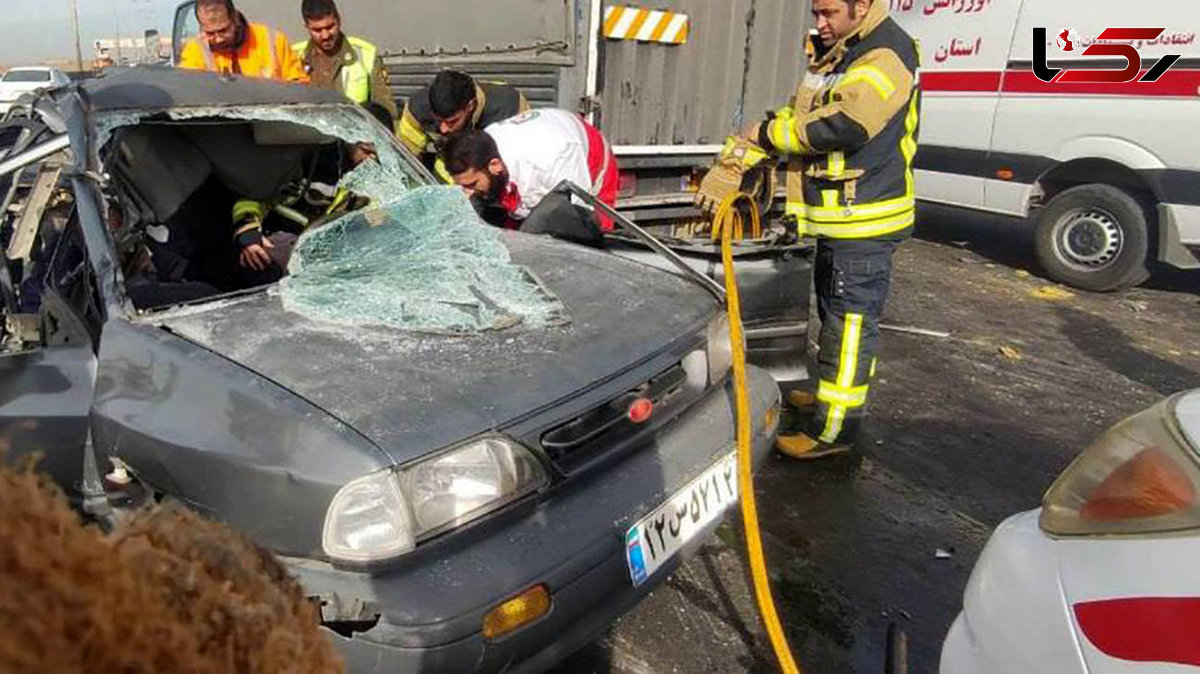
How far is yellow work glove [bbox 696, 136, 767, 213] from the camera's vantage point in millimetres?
3461

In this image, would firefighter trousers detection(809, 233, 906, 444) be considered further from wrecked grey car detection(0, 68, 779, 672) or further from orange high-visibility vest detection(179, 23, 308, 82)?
orange high-visibility vest detection(179, 23, 308, 82)

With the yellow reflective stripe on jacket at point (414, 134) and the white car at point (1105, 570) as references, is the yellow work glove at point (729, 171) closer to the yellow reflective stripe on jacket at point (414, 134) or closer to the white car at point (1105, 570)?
the yellow reflective stripe on jacket at point (414, 134)

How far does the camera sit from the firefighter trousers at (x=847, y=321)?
3307mm

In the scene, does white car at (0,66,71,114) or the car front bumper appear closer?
the car front bumper

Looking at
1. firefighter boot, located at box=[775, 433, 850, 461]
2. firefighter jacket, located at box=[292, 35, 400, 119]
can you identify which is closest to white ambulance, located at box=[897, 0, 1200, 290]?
firefighter boot, located at box=[775, 433, 850, 461]

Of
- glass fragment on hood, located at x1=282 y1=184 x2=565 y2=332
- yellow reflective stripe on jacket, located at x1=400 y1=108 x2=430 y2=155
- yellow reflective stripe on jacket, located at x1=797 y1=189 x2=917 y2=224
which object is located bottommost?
glass fragment on hood, located at x1=282 y1=184 x2=565 y2=332

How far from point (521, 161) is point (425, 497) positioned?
2323mm

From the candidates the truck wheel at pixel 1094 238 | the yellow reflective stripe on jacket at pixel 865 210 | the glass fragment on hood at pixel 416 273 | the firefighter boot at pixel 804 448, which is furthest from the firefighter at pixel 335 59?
the truck wheel at pixel 1094 238

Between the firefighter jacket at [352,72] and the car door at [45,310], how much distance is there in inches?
69.8

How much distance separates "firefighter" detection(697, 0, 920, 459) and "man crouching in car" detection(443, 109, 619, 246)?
2.01ft

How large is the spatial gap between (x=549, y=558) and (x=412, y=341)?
677 millimetres

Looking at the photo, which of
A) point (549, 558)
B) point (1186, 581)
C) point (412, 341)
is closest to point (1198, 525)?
point (1186, 581)

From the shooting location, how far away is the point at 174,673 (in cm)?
54

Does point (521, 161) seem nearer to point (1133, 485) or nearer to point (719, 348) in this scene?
point (719, 348)
